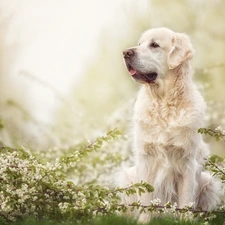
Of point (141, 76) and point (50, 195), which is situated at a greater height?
point (141, 76)

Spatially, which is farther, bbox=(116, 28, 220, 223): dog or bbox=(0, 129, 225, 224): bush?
bbox=(116, 28, 220, 223): dog

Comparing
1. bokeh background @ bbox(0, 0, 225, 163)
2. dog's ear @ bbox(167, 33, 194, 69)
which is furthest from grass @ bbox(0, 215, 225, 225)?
bokeh background @ bbox(0, 0, 225, 163)

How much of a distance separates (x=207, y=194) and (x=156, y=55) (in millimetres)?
1456

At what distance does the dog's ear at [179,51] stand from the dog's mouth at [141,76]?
0.19 metres

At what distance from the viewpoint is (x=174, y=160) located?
529 centimetres

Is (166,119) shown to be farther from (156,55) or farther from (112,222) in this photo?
(112,222)

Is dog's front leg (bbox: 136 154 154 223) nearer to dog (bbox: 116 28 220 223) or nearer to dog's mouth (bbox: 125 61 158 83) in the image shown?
dog (bbox: 116 28 220 223)

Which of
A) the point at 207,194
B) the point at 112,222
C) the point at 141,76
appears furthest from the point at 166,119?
the point at 112,222

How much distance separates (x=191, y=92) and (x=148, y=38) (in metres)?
0.65

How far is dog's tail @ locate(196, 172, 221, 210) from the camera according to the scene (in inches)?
227

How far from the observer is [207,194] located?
576cm

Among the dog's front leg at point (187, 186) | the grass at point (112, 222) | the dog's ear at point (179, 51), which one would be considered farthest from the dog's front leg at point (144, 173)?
the dog's ear at point (179, 51)

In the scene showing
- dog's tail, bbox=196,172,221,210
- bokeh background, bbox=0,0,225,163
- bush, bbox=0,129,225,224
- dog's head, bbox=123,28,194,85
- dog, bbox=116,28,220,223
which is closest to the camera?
bush, bbox=0,129,225,224

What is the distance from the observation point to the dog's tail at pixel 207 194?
575cm
